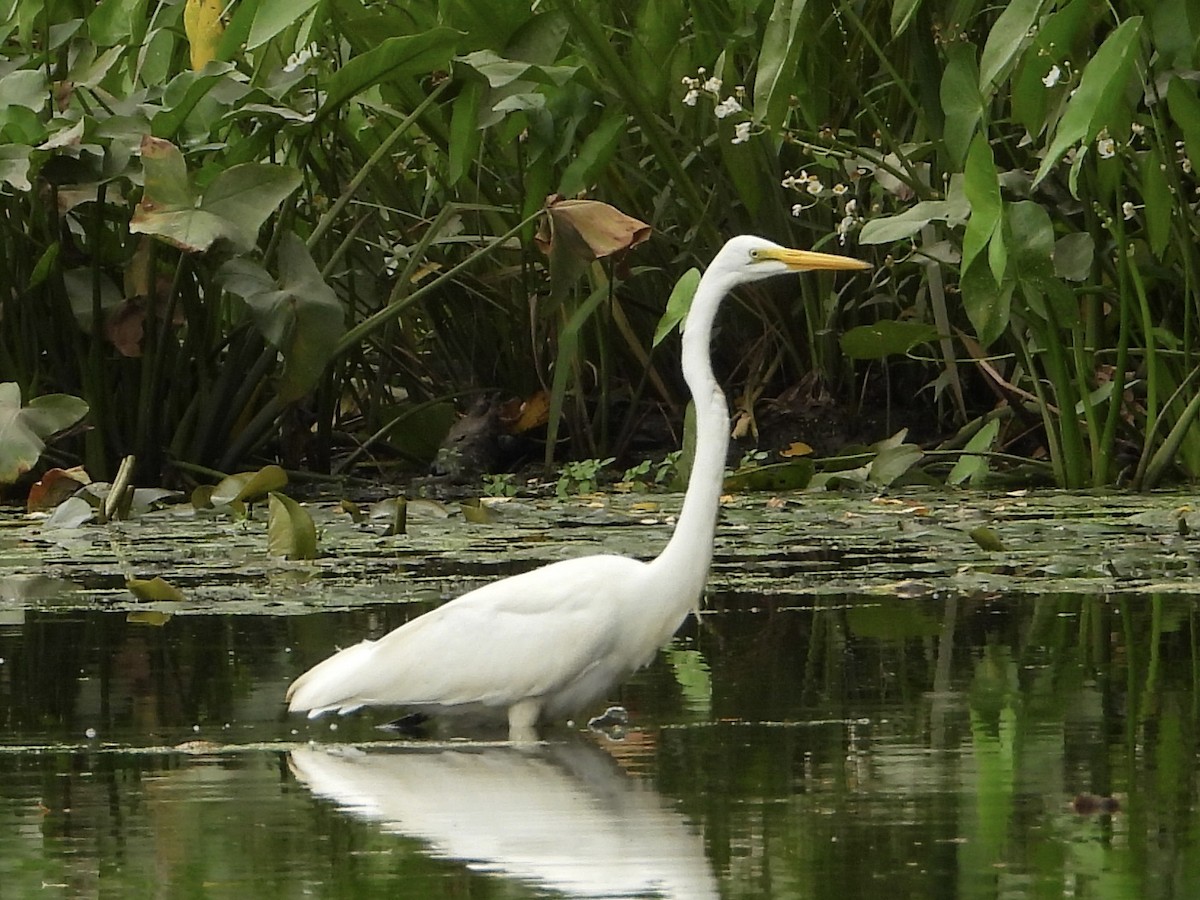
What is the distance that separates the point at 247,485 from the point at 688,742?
3.50 m

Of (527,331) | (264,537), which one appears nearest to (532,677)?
(264,537)

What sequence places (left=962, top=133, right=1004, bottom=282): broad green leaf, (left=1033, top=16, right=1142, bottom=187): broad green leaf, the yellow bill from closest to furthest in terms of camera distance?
the yellow bill < (left=1033, top=16, right=1142, bottom=187): broad green leaf < (left=962, top=133, right=1004, bottom=282): broad green leaf

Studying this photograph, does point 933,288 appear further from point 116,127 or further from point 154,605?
point 154,605

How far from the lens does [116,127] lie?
6816 mm

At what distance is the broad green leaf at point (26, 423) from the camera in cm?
630

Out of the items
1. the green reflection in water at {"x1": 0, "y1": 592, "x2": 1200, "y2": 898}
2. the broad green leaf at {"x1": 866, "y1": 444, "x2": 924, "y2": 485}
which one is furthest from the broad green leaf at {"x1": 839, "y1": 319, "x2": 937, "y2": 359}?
the green reflection in water at {"x1": 0, "y1": 592, "x2": 1200, "y2": 898}

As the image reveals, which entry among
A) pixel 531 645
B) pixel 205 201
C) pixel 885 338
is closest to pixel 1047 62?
pixel 885 338

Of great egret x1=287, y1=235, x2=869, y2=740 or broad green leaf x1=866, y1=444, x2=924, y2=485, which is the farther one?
broad green leaf x1=866, y1=444, x2=924, y2=485

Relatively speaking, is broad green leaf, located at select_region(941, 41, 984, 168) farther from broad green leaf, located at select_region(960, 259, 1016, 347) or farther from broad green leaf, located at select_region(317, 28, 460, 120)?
broad green leaf, located at select_region(317, 28, 460, 120)

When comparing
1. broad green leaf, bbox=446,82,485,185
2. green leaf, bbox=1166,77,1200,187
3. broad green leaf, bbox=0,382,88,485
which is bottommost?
broad green leaf, bbox=0,382,88,485

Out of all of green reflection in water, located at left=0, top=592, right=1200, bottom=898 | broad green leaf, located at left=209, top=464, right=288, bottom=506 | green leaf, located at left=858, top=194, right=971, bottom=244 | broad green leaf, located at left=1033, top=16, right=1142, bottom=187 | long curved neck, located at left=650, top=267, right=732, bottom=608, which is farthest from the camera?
broad green leaf, located at left=209, top=464, right=288, bottom=506

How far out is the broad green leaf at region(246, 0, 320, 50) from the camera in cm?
638

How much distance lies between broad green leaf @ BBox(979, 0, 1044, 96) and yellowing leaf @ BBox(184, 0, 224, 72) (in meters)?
2.98

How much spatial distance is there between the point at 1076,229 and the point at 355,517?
7.97 ft
